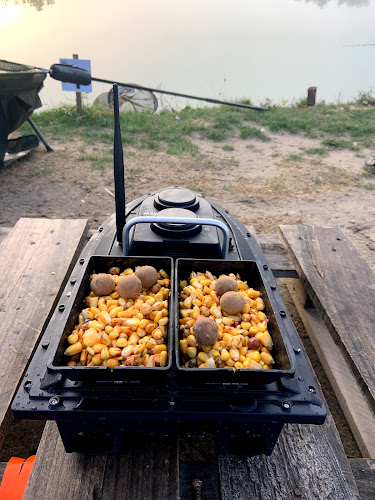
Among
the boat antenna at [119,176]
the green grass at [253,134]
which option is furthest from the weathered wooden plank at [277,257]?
the green grass at [253,134]

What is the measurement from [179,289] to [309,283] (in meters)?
0.88

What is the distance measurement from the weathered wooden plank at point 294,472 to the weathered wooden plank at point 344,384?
1.69ft

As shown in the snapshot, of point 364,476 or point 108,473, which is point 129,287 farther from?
point 364,476

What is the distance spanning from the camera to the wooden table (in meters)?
1.19

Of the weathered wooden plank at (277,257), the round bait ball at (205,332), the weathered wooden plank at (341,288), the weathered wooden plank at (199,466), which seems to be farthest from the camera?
the weathered wooden plank at (277,257)

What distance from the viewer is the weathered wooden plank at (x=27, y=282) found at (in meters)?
1.48

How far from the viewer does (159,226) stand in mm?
1686

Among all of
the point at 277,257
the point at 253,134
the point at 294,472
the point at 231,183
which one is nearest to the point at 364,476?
the point at 294,472

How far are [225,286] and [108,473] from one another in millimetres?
698

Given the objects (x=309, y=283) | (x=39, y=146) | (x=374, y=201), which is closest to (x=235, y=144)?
(x=374, y=201)

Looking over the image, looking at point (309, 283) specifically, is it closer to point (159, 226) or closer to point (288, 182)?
point (159, 226)

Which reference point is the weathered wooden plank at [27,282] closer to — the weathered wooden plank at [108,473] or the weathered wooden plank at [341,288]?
the weathered wooden plank at [108,473]

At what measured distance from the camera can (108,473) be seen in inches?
47.1

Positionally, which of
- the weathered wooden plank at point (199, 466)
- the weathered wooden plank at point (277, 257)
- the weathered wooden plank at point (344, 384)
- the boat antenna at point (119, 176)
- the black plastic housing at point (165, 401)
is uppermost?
the boat antenna at point (119, 176)
